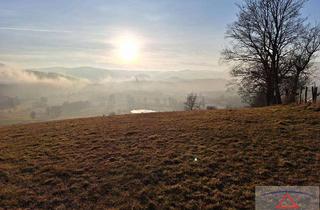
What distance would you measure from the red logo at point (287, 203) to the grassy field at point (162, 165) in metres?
0.62

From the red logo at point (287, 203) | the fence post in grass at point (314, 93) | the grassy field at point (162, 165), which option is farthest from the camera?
the fence post in grass at point (314, 93)

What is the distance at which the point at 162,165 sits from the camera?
29.0ft

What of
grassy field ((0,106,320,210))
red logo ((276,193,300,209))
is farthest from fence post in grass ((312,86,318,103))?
red logo ((276,193,300,209))

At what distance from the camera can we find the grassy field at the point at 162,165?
273 inches

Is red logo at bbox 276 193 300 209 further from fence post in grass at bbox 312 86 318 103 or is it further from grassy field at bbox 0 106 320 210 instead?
fence post in grass at bbox 312 86 318 103

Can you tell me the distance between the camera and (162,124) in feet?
50.2

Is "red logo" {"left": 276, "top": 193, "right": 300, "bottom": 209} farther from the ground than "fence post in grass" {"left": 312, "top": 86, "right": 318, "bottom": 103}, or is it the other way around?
"fence post in grass" {"left": 312, "top": 86, "right": 318, "bottom": 103}

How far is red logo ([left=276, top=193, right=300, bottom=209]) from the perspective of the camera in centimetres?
625

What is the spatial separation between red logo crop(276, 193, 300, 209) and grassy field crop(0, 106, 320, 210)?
624 millimetres

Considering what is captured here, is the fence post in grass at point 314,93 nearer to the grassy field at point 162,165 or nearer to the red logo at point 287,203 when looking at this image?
the grassy field at point 162,165

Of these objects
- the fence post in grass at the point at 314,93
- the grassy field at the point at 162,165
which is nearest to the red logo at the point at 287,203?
the grassy field at the point at 162,165

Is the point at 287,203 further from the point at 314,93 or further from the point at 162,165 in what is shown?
the point at 314,93

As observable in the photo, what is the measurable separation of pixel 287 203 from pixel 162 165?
387 centimetres

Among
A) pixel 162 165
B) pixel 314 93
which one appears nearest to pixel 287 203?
pixel 162 165
